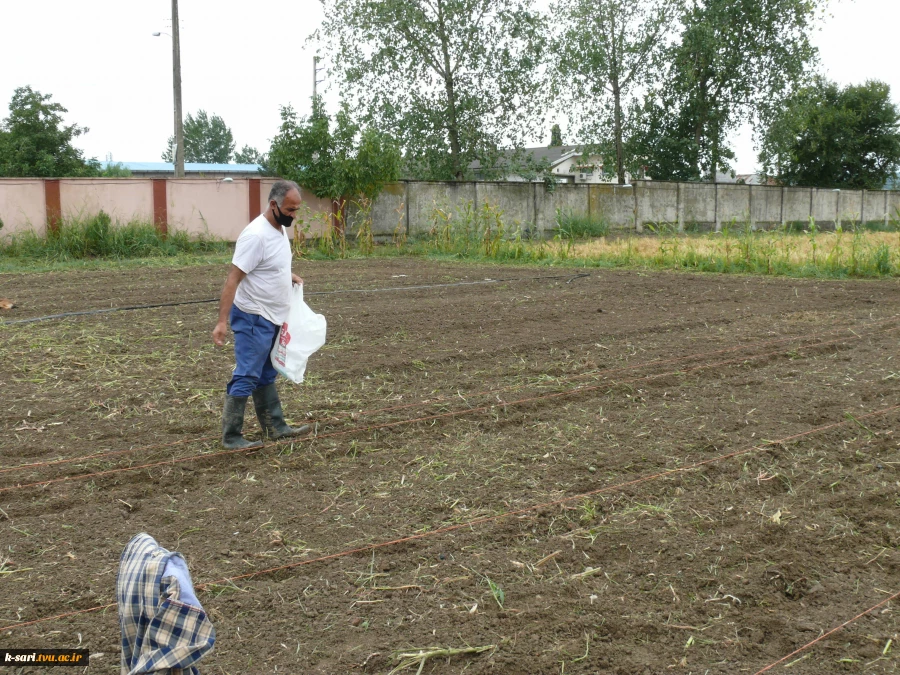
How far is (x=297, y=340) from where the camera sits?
4.98m

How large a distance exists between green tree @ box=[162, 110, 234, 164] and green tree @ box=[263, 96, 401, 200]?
8340cm

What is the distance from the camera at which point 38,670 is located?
2.69 m

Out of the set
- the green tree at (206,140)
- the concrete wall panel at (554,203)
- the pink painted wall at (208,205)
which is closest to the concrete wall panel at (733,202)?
the concrete wall panel at (554,203)

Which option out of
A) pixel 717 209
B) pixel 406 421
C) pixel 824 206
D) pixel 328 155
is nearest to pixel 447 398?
pixel 406 421

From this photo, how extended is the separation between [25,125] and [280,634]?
3515cm

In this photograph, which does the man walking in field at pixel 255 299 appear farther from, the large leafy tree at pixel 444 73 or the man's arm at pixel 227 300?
the large leafy tree at pixel 444 73

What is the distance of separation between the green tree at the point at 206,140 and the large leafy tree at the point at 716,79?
244ft

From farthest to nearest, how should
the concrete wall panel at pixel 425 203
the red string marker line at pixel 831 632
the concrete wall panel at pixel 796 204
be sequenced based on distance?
the concrete wall panel at pixel 796 204 → the concrete wall panel at pixel 425 203 → the red string marker line at pixel 831 632

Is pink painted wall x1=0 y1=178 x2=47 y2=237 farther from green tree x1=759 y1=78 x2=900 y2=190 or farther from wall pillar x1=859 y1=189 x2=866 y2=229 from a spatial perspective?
wall pillar x1=859 y1=189 x2=866 y2=229

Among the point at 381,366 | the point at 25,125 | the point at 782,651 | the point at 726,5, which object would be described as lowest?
the point at 782,651

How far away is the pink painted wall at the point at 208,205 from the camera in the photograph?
18.8m

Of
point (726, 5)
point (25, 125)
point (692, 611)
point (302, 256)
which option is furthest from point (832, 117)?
point (692, 611)

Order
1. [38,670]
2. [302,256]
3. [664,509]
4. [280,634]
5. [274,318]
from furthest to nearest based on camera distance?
1. [302,256]
2. [274,318]
3. [664,509]
4. [280,634]
5. [38,670]

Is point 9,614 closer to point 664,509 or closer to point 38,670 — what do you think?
point 38,670
